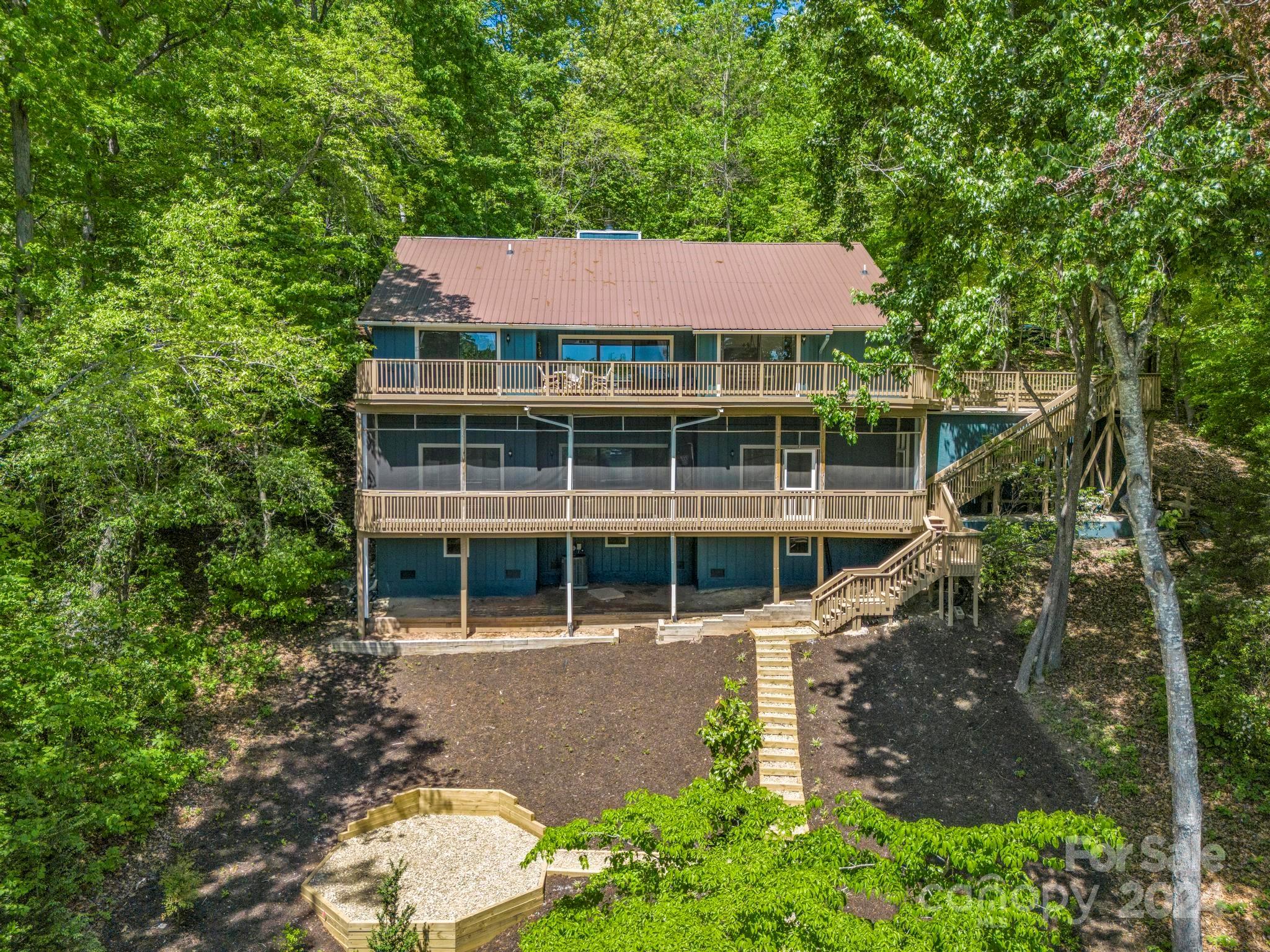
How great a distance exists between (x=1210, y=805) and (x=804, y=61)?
15.1 meters

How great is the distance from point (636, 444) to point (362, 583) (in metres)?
7.29

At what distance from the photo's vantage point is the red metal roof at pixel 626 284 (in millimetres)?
18094

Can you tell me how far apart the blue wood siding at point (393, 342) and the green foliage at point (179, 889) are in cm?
1126

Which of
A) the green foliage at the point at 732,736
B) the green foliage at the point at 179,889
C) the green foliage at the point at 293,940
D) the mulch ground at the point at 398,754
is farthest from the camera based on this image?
the mulch ground at the point at 398,754

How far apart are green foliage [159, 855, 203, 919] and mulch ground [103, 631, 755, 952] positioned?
126 mm

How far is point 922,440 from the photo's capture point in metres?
17.6

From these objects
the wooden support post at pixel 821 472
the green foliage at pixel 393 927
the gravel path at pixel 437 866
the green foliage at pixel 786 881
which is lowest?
the gravel path at pixel 437 866

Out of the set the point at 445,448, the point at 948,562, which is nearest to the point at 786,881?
the point at 948,562

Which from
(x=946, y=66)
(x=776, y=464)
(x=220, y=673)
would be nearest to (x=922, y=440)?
(x=776, y=464)

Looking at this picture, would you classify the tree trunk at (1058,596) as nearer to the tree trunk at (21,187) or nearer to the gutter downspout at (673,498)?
the gutter downspout at (673,498)

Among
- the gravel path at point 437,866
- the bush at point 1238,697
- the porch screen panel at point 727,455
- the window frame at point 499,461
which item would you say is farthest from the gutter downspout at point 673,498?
the bush at point 1238,697

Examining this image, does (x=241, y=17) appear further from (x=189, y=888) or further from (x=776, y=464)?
(x=189, y=888)

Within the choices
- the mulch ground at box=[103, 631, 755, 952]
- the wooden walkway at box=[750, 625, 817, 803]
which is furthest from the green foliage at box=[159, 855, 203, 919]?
the wooden walkway at box=[750, 625, 817, 803]

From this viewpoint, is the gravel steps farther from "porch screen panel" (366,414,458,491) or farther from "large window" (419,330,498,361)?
"large window" (419,330,498,361)
